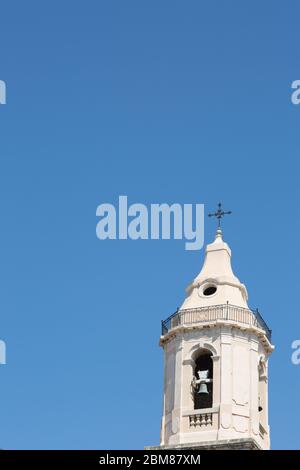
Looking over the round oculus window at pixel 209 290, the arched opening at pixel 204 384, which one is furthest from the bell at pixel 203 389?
the round oculus window at pixel 209 290

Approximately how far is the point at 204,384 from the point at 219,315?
2.90 meters

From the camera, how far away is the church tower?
50156mm

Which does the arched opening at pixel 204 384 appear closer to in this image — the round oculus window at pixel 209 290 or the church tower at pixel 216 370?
the church tower at pixel 216 370

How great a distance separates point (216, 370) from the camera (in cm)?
5128

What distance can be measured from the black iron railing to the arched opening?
4.67 feet

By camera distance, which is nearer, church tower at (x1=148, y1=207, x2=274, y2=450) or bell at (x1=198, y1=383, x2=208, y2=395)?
church tower at (x1=148, y1=207, x2=274, y2=450)

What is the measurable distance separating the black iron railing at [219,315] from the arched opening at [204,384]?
4.67ft

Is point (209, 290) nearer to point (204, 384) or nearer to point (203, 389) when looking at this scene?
point (204, 384)

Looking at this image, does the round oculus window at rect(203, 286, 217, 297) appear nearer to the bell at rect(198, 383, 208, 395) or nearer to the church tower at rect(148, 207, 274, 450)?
the church tower at rect(148, 207, 274, 450)

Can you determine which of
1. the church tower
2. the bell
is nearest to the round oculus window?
the church tower

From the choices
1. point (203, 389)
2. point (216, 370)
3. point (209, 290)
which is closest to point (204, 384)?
point (203, 389)
